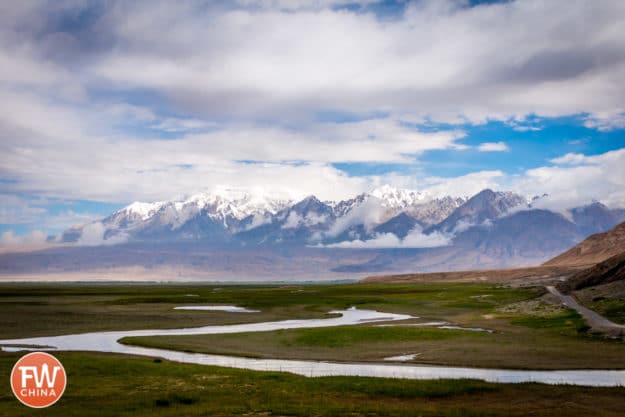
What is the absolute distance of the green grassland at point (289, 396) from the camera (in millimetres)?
30219

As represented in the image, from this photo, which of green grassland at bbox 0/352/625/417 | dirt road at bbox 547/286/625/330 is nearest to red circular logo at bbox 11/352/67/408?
green grassland at bbox 0/352/625/417

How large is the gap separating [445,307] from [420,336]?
49075 millimetres

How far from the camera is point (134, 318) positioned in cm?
9206

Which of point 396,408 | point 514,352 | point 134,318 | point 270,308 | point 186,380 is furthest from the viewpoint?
point 270,308

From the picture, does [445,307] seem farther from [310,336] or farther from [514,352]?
[514,352]

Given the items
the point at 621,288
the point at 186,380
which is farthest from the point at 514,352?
the point at 621,288

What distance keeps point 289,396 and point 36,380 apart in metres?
13.6

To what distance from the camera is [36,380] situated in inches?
1060

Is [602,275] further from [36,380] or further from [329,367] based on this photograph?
[36,380]

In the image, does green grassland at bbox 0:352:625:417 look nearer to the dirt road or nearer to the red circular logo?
the red circular logo

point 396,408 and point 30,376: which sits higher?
point 30,376

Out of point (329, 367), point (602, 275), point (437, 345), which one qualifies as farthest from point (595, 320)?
point (602, 275)

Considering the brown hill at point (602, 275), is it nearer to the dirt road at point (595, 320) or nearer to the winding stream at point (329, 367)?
the dirt road at point (595, 320)

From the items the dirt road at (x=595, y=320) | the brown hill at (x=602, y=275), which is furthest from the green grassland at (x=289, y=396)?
the brown hill at (x=602, y=275)
